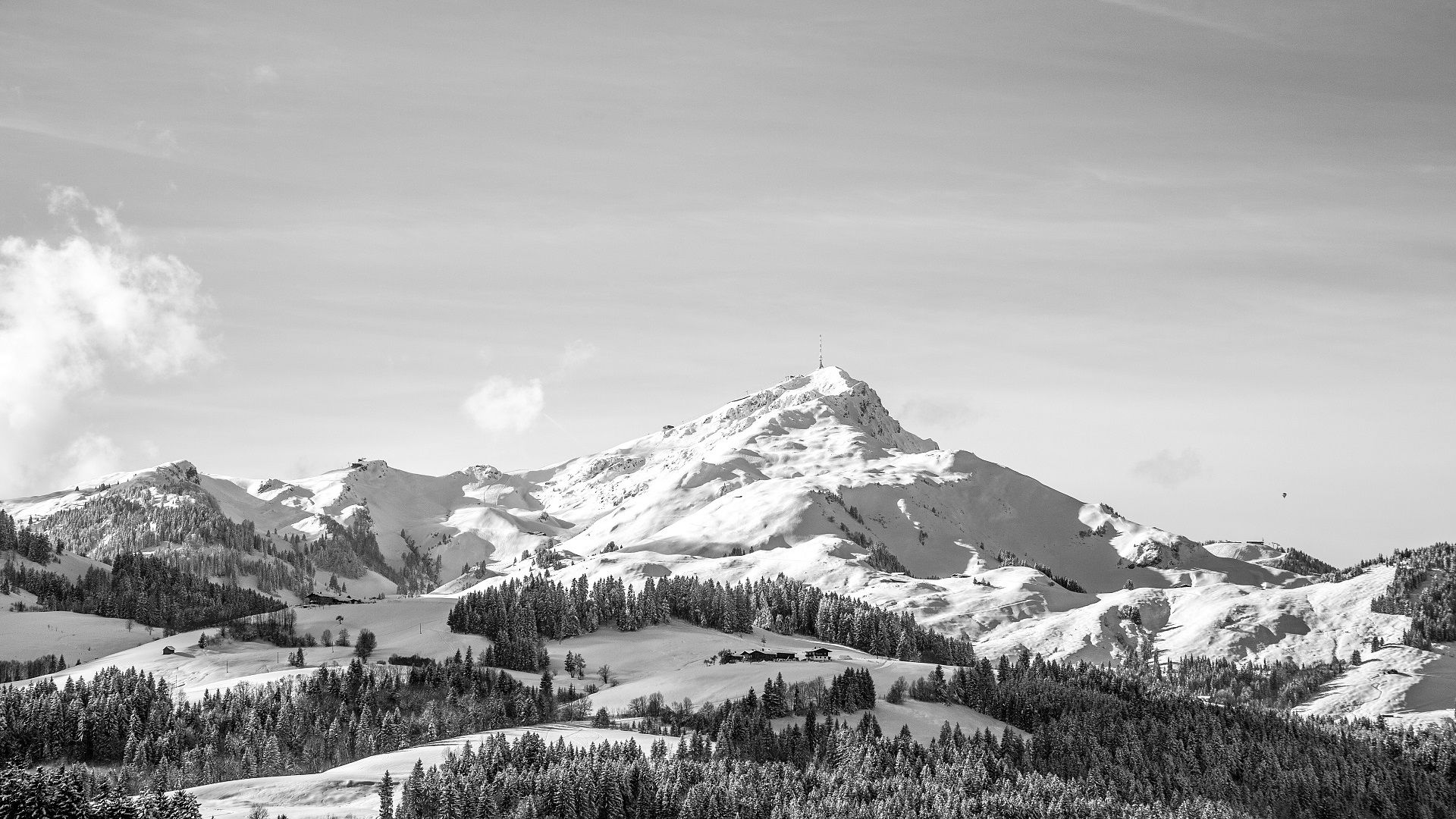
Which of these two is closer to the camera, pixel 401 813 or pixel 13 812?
pixel 13 812

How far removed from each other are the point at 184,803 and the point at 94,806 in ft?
34.2

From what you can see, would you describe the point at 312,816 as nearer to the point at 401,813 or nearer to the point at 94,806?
the point at 401,813

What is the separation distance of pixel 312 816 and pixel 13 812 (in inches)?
1751

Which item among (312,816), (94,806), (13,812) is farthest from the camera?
(312,816)

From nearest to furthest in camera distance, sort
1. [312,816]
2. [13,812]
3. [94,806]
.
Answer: [13,812], [94,806], [312,816]

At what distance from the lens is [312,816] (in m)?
194

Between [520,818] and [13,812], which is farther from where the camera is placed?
[520,818]

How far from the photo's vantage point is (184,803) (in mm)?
174500

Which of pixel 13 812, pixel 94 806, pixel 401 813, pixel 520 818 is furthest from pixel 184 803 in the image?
pixel 520 818

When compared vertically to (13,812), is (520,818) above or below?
below

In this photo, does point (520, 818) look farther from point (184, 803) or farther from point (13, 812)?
point (13, 812)

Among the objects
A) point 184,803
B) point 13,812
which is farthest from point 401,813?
point 13,812

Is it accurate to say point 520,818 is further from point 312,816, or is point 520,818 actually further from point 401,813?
point 312,816

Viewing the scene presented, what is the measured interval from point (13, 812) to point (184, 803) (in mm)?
21145
